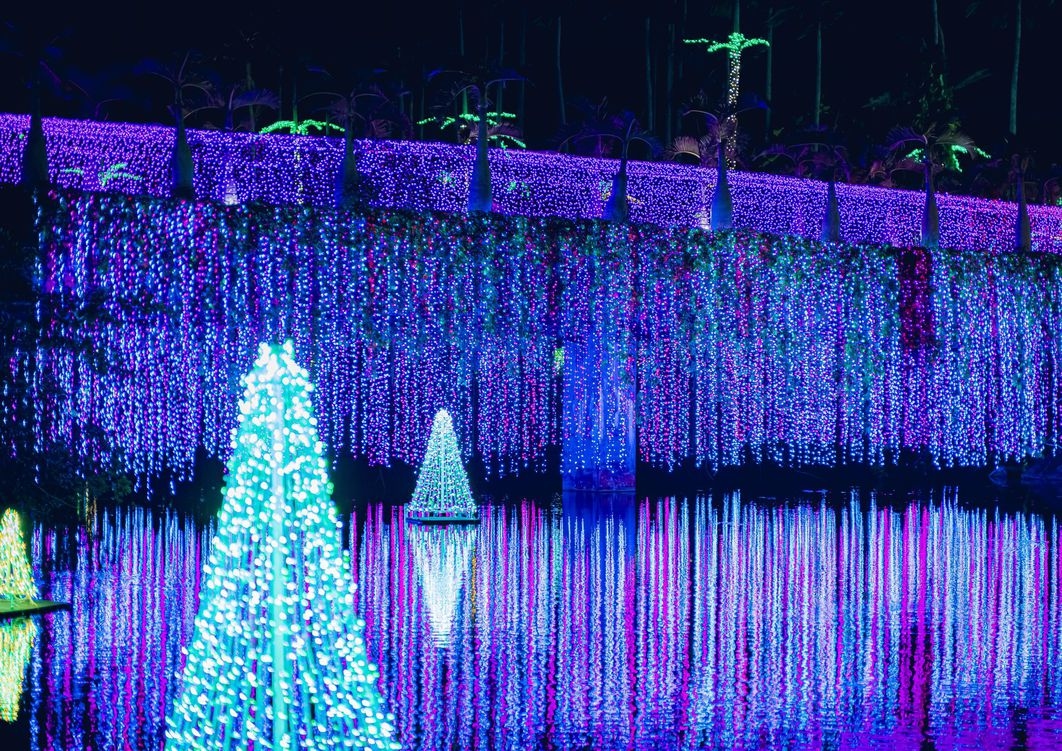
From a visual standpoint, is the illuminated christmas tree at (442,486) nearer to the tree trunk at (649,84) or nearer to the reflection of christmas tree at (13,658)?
the reflection of christmas tree at (13,658)

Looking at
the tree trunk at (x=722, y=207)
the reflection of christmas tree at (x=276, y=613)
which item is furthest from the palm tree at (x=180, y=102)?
the reflection of christmas tree at (x=276, y=613)

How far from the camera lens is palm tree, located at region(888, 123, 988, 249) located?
61.4 feet

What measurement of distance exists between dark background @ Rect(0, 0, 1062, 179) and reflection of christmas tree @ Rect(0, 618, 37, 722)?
15935 millimetres

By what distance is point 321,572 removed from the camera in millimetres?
4750

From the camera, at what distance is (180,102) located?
1584 centimetres

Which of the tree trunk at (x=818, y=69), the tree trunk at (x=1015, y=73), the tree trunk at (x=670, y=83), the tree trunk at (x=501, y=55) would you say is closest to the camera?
the tree trunk at (x=501, y=55)

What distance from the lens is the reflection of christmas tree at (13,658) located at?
6.39 m

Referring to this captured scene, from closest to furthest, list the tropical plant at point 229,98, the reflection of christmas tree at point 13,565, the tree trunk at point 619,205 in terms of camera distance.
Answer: the reflection of christmas tree at point 13,565
the tree trunk at point 619,205
the tropical plant at point 229,98

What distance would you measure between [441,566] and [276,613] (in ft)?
21.2

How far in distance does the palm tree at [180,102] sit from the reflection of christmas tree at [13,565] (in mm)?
5671

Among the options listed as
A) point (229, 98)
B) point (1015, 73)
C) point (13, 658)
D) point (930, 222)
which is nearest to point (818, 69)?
point (1015, 73)

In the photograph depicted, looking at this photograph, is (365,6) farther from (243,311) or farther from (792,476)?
(243,311)

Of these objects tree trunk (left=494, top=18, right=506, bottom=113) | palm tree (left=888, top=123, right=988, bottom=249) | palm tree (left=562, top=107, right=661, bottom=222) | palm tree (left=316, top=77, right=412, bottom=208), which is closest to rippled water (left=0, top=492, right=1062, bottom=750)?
palm tree (left=316, top=77, right=412, bottom=208)

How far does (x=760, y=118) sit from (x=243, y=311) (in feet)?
54.3
